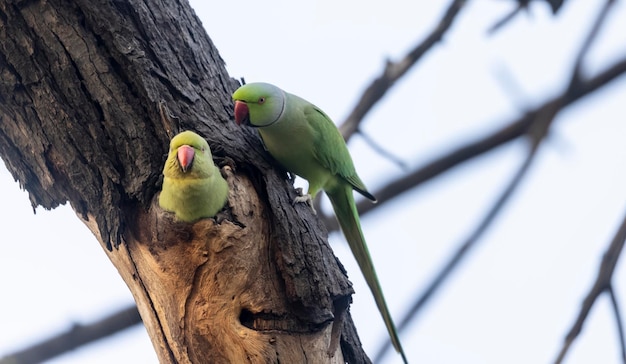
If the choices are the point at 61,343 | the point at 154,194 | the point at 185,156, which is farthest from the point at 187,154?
the point at 61,343

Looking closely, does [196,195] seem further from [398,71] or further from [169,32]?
[398,71]

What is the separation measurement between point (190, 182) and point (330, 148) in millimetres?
962

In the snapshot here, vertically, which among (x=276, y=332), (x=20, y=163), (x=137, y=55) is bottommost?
(x=276, y=332)

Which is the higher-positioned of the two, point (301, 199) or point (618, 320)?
point (301, 199)

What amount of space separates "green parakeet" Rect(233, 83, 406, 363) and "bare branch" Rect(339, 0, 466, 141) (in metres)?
0.13

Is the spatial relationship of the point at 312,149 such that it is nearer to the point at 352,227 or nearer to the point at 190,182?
the point at 352,227

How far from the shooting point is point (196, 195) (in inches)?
88.4

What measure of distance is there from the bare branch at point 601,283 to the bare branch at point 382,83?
138 centimetres

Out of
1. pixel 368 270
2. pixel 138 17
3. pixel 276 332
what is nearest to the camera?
pixel 276 332

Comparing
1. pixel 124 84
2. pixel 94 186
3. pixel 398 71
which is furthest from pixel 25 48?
pixel 398 71

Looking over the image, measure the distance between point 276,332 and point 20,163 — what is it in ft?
3.66

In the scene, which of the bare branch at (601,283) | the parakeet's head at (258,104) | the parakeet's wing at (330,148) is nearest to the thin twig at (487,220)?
the bare branch at (601,283)

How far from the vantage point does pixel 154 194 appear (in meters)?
2.40

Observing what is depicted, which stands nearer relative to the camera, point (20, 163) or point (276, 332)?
point (276, 332)
